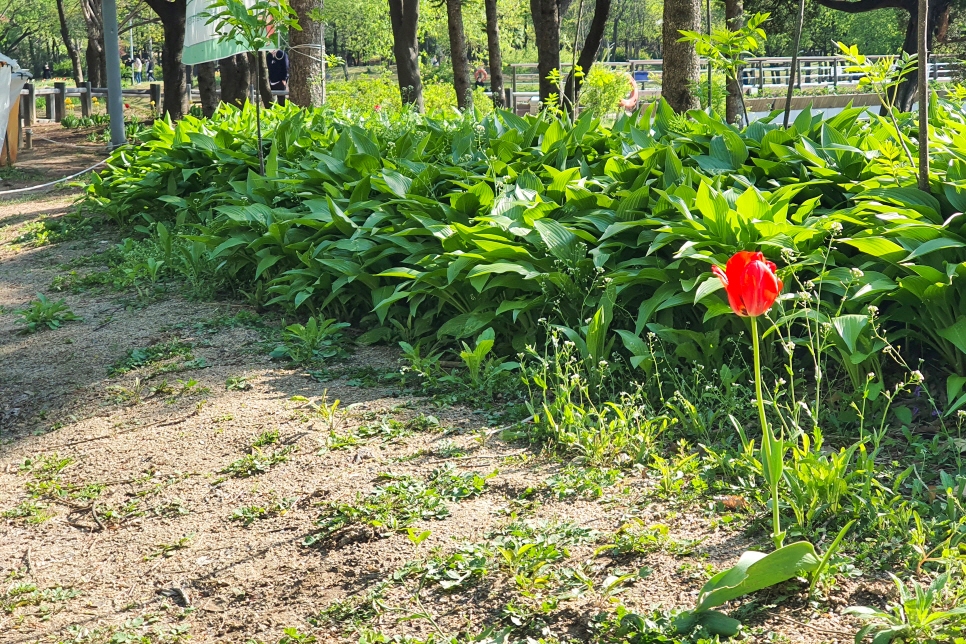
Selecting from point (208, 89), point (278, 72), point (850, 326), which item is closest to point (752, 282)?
point (850, 326)

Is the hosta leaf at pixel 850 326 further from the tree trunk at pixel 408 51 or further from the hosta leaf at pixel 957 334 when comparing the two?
the tree trunk at pixel 408 51

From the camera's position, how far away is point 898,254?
3.38 metres

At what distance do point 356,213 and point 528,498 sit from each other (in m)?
2.73

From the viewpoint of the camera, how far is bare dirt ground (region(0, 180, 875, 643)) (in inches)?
A: 94.2

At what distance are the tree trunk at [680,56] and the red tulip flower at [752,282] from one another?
5695mm

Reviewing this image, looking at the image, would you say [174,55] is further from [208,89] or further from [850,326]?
[850,326]

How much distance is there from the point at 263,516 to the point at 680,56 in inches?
230

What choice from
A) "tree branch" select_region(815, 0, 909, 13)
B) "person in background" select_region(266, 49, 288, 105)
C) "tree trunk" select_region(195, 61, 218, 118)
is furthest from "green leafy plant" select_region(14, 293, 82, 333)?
"tree branch" select_region(815, 0, 909, 13)

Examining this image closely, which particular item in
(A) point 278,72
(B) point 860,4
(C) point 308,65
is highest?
(B) point 860,4

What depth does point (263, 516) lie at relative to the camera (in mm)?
2977

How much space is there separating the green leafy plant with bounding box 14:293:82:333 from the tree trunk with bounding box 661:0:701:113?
5.10 metres

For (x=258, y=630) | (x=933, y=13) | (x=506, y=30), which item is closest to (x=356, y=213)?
(x=258, y=630)

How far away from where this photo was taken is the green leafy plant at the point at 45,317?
16.7 feet

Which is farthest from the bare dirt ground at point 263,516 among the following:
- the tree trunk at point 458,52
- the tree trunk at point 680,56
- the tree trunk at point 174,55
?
the tree trunk at point 174,55
